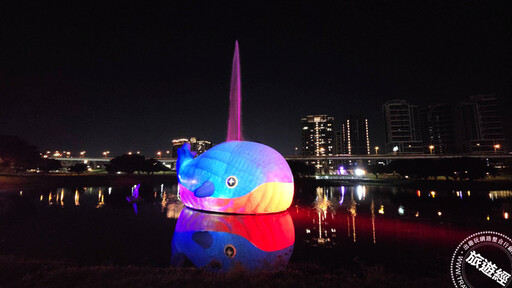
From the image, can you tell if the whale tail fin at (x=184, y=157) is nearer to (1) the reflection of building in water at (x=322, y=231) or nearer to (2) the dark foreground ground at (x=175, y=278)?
(1) the reflection of building in water at (x=322, y=231)

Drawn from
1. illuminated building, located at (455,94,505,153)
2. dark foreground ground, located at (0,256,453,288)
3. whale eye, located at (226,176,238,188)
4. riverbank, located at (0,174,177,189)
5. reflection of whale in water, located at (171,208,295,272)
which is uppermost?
illuminated building, located at (455,94,505,153)

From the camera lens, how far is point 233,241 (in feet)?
38.6

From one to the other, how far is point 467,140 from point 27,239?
201883mm

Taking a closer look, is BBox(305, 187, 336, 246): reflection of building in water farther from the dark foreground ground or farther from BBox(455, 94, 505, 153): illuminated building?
BBox(455, 94, 505, 153): illuminated building

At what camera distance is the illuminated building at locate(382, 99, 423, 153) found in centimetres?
16325

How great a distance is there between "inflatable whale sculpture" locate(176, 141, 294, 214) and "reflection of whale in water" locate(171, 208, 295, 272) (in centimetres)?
99

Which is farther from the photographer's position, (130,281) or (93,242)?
(93,242)

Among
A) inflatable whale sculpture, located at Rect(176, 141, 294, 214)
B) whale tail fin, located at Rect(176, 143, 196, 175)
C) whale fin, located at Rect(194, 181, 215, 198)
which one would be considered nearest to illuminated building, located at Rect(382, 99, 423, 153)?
inflatable whale sculpture, located at Rect(176, 141, 294, 214)

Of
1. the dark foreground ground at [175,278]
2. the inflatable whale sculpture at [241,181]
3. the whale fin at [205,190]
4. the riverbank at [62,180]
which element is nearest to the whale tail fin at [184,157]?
the inflatable whale sculpture at [241,181]

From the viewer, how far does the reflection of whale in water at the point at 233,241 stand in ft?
30.4

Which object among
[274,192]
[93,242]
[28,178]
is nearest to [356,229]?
[274,192]

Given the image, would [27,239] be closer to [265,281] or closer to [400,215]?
[265,281]

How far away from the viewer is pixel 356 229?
14.5 meters

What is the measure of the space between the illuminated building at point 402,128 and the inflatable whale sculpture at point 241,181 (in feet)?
569
